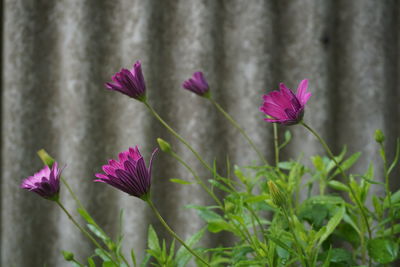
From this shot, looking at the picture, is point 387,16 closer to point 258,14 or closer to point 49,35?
point 258,14

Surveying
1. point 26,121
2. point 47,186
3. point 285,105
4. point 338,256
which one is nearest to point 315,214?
point 338,256

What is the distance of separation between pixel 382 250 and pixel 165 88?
0.62 m

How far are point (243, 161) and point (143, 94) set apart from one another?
1.65 ft

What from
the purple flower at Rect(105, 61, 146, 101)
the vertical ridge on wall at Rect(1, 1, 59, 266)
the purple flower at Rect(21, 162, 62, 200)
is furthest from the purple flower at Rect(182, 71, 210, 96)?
the vertical ridge on wall at Rect(1, 1, 59, 266)

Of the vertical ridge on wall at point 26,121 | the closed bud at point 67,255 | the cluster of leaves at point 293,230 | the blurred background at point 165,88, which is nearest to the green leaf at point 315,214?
the cluster of leaves at point 293,230

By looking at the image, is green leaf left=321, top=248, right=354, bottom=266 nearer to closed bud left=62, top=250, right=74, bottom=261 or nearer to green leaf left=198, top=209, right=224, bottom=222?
green leaf left=198, top=209, right=224, bottom=222

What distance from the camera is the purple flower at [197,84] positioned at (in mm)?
517

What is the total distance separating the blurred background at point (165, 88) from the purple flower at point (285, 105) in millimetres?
530

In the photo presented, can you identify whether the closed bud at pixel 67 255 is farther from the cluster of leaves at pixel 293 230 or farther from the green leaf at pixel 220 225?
the green leaf at pixel 220 225

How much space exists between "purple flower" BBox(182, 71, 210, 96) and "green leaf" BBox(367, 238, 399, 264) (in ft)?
0.89

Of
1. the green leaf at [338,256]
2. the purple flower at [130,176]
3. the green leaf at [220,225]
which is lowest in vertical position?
the green leaf at [338,256]

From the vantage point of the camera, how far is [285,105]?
0.34 metres

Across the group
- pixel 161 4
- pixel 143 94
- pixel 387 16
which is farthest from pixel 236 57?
pixel 143 94

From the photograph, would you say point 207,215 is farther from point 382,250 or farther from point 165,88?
point 165,88
